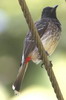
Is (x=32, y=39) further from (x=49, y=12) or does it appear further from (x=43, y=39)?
(x=49, y=12)

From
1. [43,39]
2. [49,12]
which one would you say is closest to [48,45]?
[43,39]

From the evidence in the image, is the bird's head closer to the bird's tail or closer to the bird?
the bird

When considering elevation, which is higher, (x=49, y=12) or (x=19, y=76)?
(x=49, y=12)

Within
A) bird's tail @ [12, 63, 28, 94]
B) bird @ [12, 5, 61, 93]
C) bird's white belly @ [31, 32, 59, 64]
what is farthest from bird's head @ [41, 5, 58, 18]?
bird's tail @ [12, 63, 28, 94]

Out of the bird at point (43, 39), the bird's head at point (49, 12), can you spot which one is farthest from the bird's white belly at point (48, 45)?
the bird's head at point (49, 12)

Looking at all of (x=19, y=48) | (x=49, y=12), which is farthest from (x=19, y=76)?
(x=49, y=12)

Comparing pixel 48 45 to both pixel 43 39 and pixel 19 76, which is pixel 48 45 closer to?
pixel 43 39
